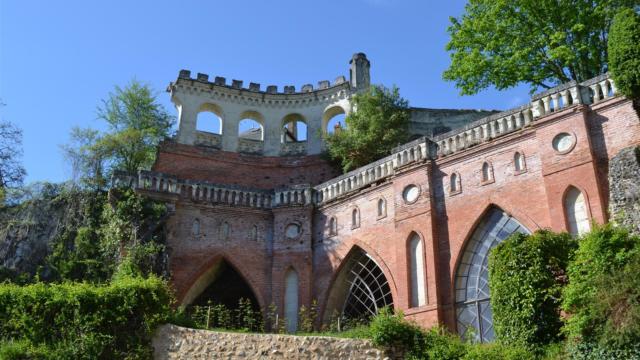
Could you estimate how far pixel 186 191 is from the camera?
1009 inches

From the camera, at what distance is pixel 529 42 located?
87.1ft

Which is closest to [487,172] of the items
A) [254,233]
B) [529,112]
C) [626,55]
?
[529,112]

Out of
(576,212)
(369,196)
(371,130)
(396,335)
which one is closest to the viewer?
(396,335)

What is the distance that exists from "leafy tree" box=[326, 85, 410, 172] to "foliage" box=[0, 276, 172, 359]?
11.3 meters

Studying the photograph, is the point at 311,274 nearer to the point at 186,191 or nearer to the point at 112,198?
the point at 186,191

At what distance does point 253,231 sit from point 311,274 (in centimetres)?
268

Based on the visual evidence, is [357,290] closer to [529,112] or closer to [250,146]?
[529,112]

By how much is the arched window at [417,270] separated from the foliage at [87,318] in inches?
286

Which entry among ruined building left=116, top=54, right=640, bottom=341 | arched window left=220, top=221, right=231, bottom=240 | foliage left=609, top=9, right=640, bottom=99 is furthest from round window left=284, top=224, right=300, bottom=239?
foliage left=609, top=9, right=640, bottom=99

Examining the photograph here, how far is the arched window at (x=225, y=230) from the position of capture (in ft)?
83.7

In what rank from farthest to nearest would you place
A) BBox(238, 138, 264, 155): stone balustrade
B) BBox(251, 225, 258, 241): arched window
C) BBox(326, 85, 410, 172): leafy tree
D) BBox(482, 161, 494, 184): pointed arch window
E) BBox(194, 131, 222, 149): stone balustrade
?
1. BBox(238, 138, 264, 155): stone balustrade
2. BBox(194, 131, 222, 149): stone balustrade
3. BBox(326, 85, 410, 172): leafy tree
4. BBox(251, 225, 258, 241): arched window
5. BBox(482, 161, 494, 184): pointed arch window

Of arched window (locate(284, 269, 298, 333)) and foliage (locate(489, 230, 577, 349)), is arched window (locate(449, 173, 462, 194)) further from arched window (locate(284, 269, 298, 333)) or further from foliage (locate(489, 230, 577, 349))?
arched window (locate(284, 269, 298, 333))

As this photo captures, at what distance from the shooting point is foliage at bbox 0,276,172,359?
1828cm

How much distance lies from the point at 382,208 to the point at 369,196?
761 millimetres
